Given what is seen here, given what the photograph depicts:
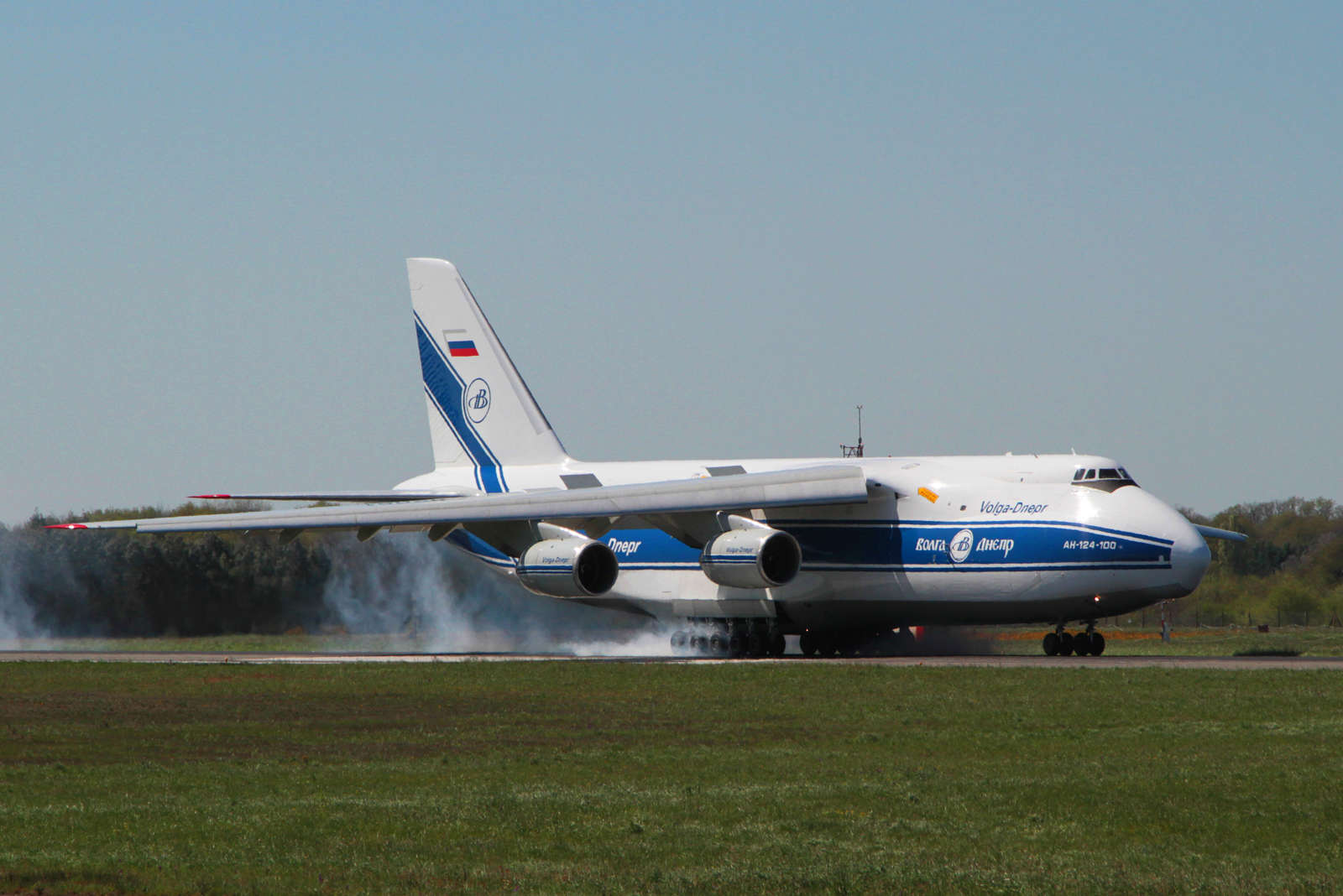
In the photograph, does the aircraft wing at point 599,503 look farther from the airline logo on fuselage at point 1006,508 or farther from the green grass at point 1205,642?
the green grass at point 1205,642

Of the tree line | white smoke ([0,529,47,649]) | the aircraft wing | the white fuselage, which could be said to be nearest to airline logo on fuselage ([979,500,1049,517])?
the white fuselage

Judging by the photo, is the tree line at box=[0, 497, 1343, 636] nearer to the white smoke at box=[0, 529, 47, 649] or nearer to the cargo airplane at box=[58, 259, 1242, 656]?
the white smoke at box=[0, 529, 47, 649]

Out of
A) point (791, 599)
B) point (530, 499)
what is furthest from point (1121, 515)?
point (530, 499)

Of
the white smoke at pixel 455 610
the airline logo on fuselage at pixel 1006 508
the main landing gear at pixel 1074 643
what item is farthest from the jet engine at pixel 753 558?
the white smoke at pixel 455 610

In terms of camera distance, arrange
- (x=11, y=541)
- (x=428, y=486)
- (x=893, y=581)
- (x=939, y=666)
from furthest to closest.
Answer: (x=11, y=541), (x=428, y=486), (x=893, y=581), (x=939, y=666)

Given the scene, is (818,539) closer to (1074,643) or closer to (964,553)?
(964,553)

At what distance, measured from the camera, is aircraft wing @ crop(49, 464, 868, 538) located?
99.9 ft

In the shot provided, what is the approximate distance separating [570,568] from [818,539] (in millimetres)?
4580

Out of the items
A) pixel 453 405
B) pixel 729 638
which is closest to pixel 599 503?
pixel 729 638

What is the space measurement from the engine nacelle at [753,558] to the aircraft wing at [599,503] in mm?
616

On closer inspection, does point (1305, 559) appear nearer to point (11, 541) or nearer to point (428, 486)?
point (428, 486)

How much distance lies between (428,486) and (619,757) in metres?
24.0

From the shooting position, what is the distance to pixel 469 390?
38844 millimetres

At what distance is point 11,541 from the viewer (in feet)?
142
